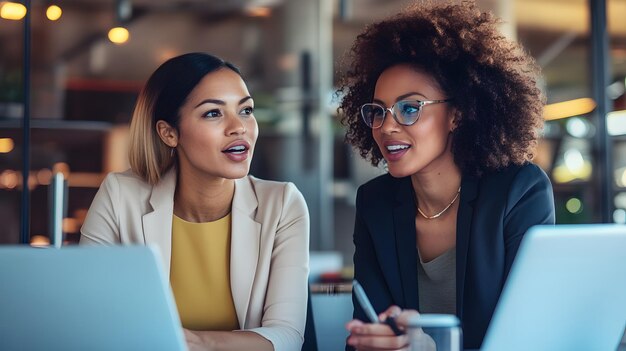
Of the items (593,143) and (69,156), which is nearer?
(69,156)

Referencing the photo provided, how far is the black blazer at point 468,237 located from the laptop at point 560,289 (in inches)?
A: 18.9

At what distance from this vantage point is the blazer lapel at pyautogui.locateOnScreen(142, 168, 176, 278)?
6.85 ft

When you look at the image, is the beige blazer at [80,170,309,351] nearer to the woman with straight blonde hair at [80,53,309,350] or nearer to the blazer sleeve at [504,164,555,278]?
the woman with straight blonde hair at [80,53,309,350]

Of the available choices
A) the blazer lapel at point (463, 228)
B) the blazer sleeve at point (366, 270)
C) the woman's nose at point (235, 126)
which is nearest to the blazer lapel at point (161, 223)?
the woman's nose at point (235, 126)

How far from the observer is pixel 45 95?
6.29m

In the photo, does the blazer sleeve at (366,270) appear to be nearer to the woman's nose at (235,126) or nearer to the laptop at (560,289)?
the woman's nose at (235,126)

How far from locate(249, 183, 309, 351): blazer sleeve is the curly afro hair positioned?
0.43 meters

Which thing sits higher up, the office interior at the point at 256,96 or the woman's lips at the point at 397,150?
the office interior at the point at 256,96

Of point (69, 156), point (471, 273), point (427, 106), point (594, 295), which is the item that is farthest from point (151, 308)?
point (69, 156)

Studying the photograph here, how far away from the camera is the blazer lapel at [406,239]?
1.94 m

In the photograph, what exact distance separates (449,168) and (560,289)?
0.86 m

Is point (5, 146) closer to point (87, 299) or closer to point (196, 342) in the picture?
point (196, 342)

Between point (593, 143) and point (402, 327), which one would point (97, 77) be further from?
point (402, 327)

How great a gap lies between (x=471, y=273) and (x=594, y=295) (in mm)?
551
